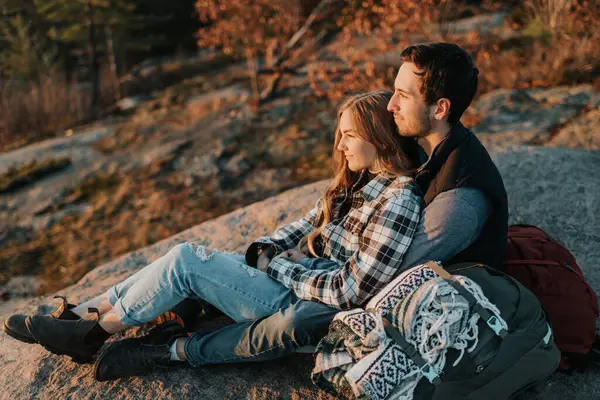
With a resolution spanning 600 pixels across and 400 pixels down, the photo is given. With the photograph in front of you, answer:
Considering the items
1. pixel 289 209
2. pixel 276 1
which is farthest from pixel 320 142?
pixel 289 209

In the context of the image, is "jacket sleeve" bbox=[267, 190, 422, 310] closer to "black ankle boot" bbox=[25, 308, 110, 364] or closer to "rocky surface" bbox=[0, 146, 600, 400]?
"rocky surface" bbox=[0, 146, 600, 400]

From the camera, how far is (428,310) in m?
1.85

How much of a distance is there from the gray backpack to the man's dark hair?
725mm

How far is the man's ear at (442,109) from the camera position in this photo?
2.12 metres

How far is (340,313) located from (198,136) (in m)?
6.15

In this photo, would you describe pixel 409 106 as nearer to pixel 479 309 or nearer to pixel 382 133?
pixel 382 133

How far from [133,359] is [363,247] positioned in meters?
1.19

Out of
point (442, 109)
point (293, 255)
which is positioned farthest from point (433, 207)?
point (293, 255)

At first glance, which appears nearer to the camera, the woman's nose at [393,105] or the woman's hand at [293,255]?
the woman's nose at [393,105]

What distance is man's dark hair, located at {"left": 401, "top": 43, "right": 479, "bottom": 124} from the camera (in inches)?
81.9

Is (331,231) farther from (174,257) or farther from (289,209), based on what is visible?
(289,209)

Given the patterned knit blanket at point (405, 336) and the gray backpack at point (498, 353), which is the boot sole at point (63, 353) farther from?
the gray backpack at point (498, 353)

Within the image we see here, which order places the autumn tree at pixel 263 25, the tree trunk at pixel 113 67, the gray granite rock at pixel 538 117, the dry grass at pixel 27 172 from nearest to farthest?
the gray granite rock at pixel 538 117 → the dry grass at pixel 27 172 → the autumn tree at pixel 263 25 → the tree trunk at pixel 113 67

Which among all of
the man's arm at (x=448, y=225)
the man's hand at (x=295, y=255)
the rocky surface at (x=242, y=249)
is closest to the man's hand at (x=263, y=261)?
the man's hand at (x=295, y=255)
